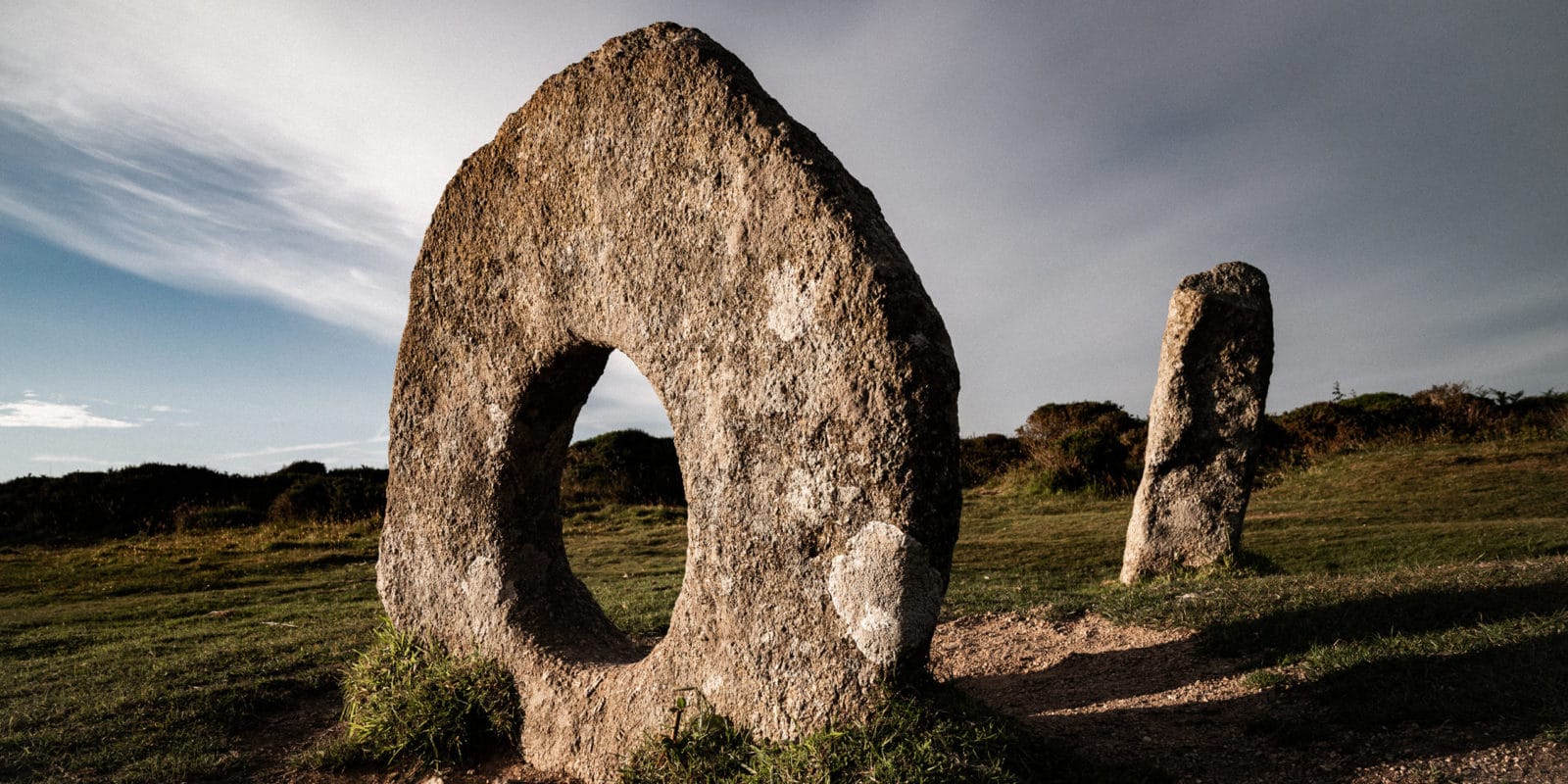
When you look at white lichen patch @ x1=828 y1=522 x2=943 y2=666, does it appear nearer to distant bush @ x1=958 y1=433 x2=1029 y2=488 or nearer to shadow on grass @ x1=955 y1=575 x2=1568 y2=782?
shadow on grass @ x1=955 y1=575 x2=1568 y2=782

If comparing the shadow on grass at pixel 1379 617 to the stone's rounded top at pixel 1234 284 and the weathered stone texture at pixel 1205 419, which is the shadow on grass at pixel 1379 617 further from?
the stone's rounded top at pixel 1234 284

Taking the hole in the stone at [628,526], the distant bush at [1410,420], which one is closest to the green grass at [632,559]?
the hole in the stone at [628,526]

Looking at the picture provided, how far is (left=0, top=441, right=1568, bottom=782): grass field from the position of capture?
5414 mm

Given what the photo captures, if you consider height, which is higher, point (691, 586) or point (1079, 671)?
point (691, 586)

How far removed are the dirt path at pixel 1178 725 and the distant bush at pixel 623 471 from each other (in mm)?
16620

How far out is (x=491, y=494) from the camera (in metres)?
5.54

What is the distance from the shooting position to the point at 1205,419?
34.2 ft

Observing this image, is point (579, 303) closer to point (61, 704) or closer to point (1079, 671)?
point (1079, 671)

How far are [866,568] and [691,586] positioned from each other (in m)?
1.03

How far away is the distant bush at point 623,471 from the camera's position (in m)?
23.4

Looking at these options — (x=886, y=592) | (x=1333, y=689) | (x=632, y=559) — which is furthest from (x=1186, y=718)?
(x=632, y=559)

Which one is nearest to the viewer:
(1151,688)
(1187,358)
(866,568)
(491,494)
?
(866,568)

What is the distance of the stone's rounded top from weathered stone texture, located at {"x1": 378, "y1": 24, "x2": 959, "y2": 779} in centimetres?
756

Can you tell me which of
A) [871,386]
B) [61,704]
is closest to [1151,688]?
[871,386]
